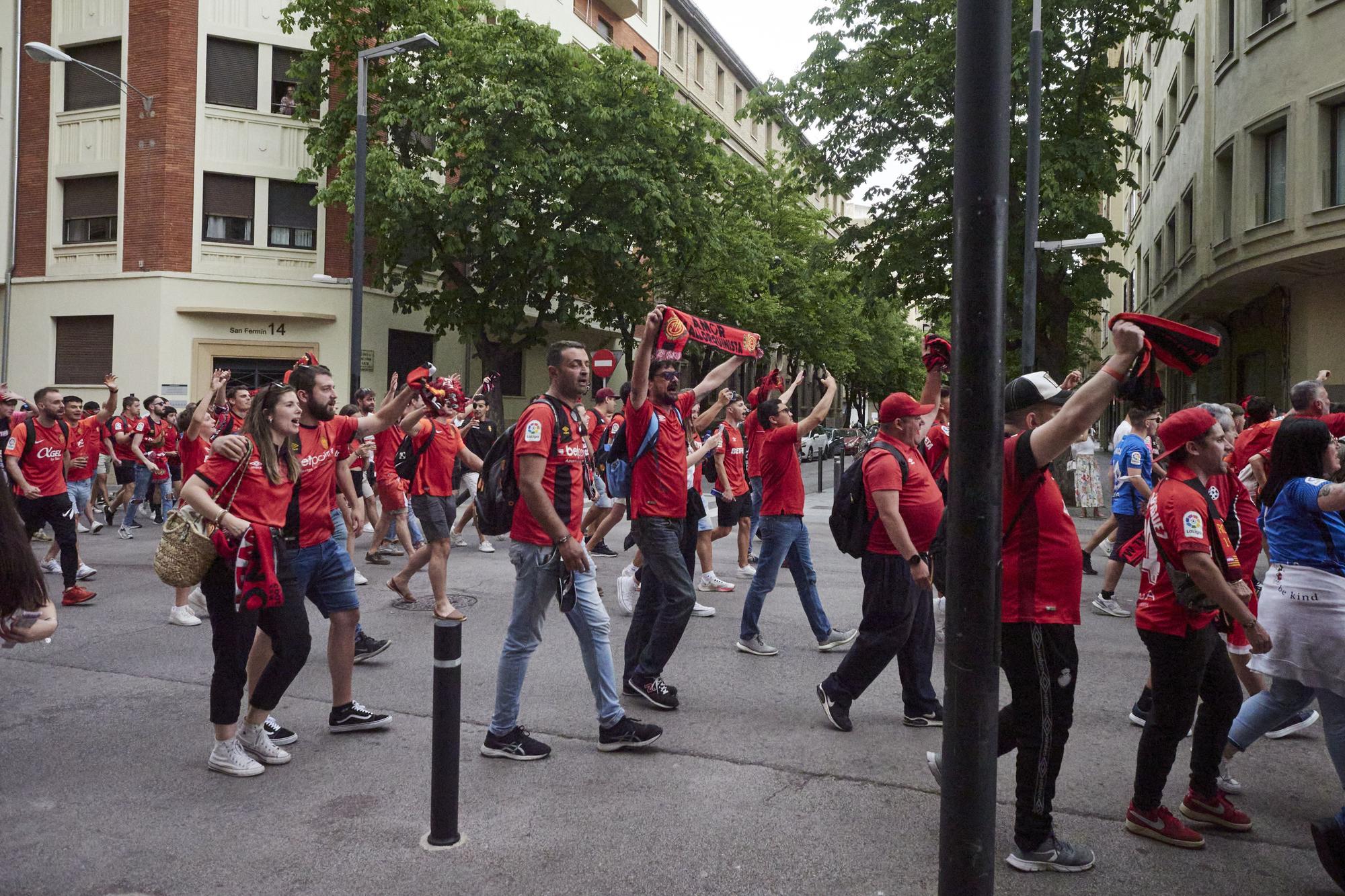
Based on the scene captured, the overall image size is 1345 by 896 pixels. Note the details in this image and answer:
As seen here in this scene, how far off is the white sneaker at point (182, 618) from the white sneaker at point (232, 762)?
3.53 meters

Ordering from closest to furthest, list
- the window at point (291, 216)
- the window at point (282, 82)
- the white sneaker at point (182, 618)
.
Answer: the white sneaker at point (182, 618) → the window at point (282, 82) → the window at point (291, 216)

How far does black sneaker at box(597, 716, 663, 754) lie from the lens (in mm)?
5023

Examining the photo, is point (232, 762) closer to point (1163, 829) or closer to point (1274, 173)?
point (1163, 829)

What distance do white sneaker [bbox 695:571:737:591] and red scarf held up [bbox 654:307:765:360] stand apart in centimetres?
358

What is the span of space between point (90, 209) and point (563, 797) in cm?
2510

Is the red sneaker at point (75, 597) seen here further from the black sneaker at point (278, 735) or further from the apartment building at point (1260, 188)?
the apartment building at point (1260, 188)

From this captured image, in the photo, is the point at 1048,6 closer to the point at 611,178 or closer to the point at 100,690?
the point at 611,178

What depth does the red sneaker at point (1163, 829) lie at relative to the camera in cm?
396

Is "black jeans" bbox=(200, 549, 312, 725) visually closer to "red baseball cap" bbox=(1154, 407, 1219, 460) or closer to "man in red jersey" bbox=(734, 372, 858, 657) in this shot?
"man in red jersey" bbox=(734, 372, 858, 657)

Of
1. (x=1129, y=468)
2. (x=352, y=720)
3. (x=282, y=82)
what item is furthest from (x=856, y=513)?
(x=282, y=82)

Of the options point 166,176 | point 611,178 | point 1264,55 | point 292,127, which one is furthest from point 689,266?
point 1264,55

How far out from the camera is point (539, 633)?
16.5 feet

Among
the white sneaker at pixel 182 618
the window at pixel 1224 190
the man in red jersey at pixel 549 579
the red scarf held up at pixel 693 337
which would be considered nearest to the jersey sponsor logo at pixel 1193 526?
the red scarf held up at pixel 693 337

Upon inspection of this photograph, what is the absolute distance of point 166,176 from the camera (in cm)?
2386
